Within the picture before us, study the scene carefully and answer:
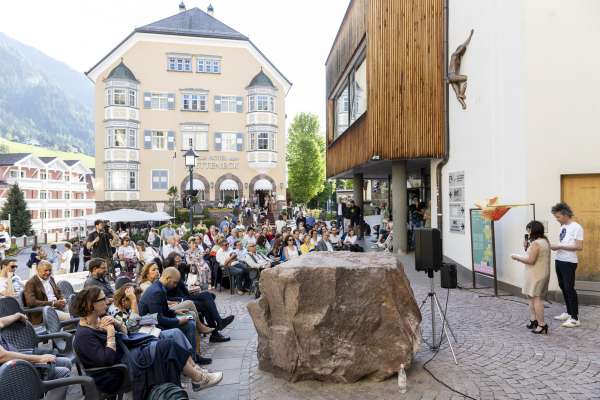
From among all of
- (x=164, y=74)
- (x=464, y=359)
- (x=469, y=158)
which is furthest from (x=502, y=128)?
(x=164, y=74)

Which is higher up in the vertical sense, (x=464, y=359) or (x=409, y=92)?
(x=409, y=92)

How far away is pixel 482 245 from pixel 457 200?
2329 millimetres

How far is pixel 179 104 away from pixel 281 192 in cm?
1199

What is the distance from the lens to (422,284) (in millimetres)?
11180

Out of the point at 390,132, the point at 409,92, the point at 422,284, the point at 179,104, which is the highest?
the point at 179,104

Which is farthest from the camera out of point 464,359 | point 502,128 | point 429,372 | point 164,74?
point 164,74

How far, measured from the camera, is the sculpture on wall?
464 inches

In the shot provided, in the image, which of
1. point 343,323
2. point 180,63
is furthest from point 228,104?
point 343,323

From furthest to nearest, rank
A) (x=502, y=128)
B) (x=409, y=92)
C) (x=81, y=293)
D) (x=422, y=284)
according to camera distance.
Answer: (x=409, y=92), (x=422, y=284), (x=502, y=128), (x=81, y=293)

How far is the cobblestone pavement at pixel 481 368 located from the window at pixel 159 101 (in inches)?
1449

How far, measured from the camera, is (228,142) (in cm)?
4259

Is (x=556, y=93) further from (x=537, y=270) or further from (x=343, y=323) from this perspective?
(x=343, y=323)

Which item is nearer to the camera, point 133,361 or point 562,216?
point 133,361

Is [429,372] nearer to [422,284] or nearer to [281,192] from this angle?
[422,284]
